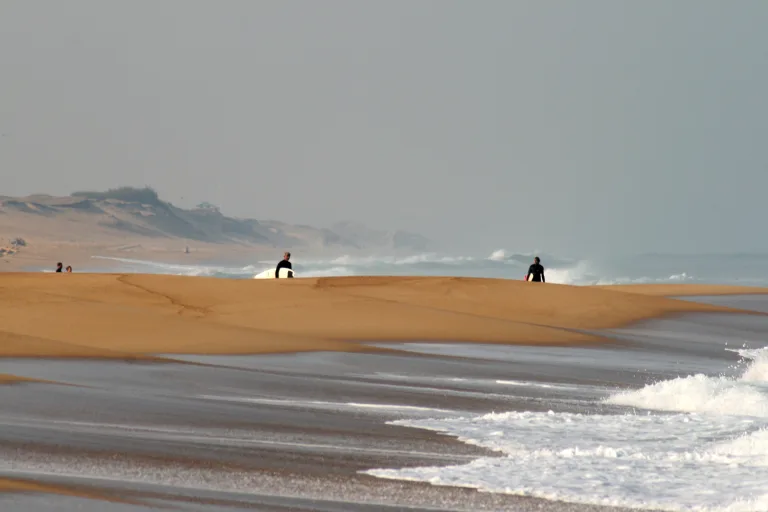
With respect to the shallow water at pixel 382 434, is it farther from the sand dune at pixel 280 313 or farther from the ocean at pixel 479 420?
the sand dune at pixel 280 313

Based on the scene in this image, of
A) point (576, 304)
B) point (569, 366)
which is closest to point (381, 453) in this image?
point (569, 366)

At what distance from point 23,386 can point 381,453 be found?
Answer: 388cm

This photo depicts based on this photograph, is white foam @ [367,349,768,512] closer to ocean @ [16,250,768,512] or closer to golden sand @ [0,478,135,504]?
ocean @ [16,250,768,512]

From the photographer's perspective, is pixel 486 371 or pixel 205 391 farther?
pixel 486 371

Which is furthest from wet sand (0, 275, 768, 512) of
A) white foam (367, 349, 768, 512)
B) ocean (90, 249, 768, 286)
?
ocean (90, 249, 768, 286)

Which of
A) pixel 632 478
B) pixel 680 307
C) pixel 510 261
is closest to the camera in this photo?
pixel 632 478

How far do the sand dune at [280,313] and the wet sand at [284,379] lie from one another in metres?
0.07

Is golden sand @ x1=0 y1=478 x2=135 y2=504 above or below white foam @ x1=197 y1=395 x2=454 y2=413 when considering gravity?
below

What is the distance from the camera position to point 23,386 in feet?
35.8

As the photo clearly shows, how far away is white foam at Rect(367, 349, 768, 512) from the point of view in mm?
7602

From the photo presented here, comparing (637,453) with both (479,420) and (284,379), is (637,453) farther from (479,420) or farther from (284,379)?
(284,379)

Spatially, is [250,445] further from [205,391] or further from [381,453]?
[205,391]

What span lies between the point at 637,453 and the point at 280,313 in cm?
1366

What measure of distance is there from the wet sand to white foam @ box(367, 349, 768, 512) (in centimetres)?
34
